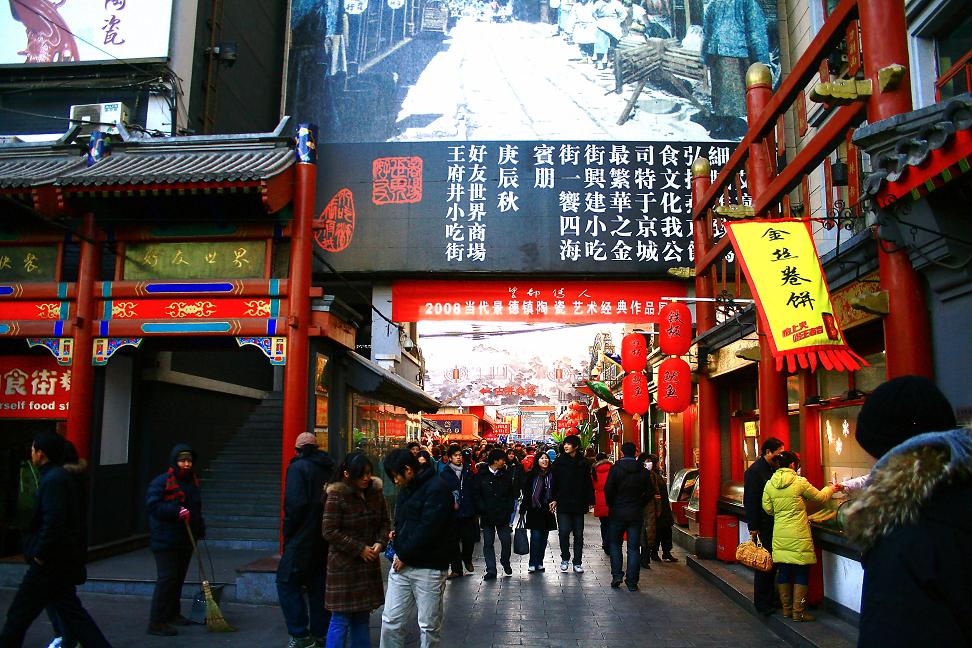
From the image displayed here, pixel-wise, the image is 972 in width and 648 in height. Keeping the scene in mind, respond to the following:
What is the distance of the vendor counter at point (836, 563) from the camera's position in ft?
23.9

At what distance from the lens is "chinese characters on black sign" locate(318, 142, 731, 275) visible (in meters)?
18.5

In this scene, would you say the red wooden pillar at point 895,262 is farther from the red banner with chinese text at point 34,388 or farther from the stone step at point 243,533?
the red banner with chinese text at point 34,388

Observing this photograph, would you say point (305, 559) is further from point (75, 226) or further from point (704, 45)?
point (704, 45)

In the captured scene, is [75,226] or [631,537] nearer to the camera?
[631,537]

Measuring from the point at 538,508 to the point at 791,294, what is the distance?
17.9ft

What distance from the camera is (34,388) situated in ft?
35.8

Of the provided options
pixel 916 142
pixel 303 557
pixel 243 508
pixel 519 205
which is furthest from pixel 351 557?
pixel 519 205

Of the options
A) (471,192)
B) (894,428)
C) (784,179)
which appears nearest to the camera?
(894,428)

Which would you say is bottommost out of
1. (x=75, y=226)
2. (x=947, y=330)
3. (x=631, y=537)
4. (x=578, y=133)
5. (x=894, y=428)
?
(x=631, y=537)

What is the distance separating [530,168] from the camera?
19.1m

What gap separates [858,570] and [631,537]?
10.3ft

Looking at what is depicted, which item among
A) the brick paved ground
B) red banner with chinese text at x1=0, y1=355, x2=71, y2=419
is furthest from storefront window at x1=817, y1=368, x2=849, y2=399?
red banner with chinese text at x1=0, y1=355, x2=71, y2=419

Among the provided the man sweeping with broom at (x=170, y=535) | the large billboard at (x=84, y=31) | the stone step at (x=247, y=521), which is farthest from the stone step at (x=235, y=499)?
the large billboard at (x=84, y=31)

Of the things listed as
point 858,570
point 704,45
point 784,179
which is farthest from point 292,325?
point 704,45
